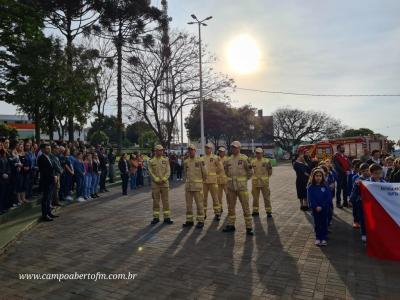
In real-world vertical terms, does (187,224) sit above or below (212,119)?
below

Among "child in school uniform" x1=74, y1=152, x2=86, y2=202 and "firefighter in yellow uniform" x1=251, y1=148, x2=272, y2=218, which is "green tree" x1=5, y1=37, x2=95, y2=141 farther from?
"firefighter in yellow uniform" x1=251, y1=148, x2=272, y2=218

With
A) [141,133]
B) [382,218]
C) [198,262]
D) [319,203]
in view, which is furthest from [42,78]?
[141,133]

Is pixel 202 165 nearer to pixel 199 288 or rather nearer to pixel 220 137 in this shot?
pixel 199 288

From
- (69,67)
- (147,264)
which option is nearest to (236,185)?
(147,264)

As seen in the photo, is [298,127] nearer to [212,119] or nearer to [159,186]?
[212,119]

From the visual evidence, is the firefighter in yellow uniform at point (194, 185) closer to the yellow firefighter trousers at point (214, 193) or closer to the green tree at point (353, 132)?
the yellow firefighter trousers at point (214, 193)

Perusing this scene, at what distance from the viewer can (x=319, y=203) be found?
7.31 m

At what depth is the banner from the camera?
6344mm

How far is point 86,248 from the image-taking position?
723 cm

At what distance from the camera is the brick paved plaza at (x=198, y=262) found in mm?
5059

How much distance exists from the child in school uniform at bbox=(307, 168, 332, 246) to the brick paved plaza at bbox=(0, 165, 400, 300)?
0.93 feet

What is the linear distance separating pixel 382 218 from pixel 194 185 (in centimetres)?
424

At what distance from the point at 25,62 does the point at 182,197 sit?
356 inches

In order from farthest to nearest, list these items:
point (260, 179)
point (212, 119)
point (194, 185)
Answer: point (212, 119)
point (260, 179)
point (194, 185)
